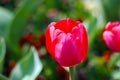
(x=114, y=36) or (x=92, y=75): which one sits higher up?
(x=114, y=36)

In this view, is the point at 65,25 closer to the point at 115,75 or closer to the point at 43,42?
the point at 115,75

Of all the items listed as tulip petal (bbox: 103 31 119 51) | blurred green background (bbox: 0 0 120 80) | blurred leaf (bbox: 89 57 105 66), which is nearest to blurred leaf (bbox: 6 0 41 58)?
blurred green background (bbox: 0 0 120 80)

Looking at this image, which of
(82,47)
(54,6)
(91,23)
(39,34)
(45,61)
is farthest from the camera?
(54,6)

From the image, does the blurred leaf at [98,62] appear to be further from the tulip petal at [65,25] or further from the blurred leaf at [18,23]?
the tulip petal at [65,25]

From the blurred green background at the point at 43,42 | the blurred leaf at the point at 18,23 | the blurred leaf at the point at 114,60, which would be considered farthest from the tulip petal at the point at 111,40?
the blurred leaf at the point at 18,23

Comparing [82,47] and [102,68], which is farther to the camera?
[102,68]

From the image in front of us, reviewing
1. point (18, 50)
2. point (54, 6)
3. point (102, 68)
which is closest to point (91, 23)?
point (102, 68)

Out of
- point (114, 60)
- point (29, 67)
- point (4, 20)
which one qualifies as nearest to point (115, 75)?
point (114, 60)

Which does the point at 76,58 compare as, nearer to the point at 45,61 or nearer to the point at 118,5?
the point at 45,61
